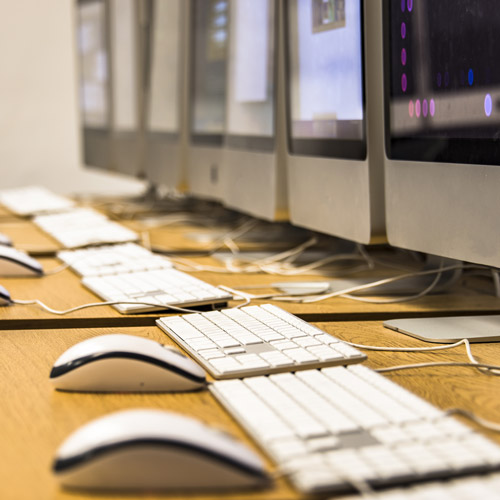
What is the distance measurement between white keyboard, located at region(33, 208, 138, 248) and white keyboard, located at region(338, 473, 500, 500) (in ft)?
4.02

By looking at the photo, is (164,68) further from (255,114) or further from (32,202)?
(255,114)

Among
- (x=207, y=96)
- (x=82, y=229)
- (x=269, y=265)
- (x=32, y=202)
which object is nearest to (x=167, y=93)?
(x=207, y=96)

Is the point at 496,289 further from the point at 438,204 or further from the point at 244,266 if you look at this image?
the point at 244,266

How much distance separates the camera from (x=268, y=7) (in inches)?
61.7

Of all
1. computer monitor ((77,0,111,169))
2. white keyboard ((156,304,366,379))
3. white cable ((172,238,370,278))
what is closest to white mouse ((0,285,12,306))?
white keyboard ((156,304,366,379))

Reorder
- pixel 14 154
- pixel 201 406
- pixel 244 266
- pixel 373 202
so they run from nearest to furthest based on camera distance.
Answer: pixel 201 406
pixel 373 202
pixel 244 266
pixel 14 154

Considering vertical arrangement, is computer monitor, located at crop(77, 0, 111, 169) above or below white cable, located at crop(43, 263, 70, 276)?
above

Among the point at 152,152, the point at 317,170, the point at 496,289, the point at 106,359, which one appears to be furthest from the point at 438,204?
the point at 152,152

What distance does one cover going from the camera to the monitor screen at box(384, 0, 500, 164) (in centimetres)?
88

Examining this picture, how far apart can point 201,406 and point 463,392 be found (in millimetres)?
230

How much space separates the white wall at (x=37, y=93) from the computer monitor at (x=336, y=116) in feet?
10.6

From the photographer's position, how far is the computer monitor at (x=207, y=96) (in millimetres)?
1992

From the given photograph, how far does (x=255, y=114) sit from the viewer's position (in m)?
1.66

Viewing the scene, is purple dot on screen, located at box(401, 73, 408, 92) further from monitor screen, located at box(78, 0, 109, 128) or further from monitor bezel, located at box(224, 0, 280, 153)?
monitor screen, located at box(78, 0, 109, 128)
